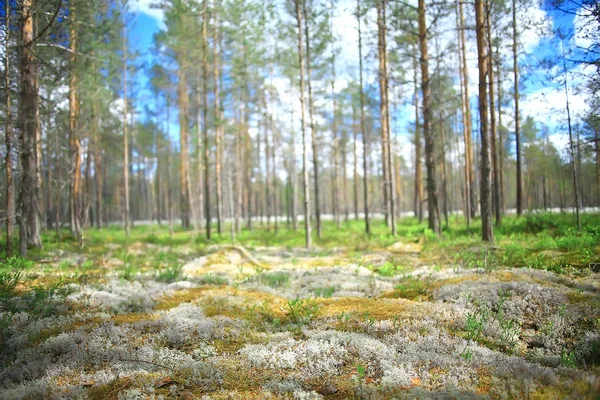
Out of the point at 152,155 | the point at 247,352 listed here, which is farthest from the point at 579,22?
the point at 152,155

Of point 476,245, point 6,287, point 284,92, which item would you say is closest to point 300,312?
point 6,287

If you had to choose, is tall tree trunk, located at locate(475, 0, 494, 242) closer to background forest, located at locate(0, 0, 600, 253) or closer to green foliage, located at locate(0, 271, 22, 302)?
background forest, located at locate(0, 0, 600, 253)

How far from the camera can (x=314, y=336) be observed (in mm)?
4215

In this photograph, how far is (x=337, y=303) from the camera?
5.75 metres

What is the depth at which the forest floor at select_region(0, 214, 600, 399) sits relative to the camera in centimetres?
303

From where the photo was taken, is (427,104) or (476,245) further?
(427,104)

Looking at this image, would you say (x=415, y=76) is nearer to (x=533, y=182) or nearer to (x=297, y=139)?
(x=297, y=139)

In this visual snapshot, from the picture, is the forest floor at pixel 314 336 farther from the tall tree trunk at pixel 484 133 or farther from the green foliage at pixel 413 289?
the tall tree trunk at pixel 484 133

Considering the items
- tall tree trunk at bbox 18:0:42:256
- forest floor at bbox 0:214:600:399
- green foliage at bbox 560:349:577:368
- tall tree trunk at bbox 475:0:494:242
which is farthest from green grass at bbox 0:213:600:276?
green foliage at bbox 560:349:577:368

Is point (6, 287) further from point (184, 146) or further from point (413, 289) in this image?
point (184, 146)

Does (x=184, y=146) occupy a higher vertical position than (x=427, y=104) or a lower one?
higher

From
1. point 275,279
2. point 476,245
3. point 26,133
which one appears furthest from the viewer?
point 476,245

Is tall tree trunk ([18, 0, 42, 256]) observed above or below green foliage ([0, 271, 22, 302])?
above

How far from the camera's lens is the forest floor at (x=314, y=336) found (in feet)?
9.93
